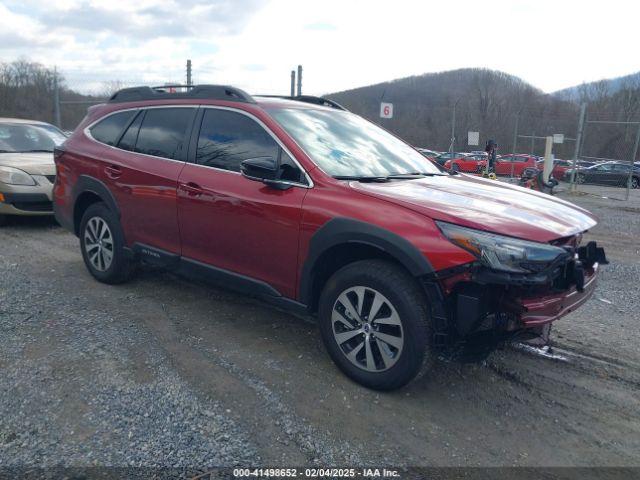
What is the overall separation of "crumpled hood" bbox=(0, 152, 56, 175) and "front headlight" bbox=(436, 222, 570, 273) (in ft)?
21.7

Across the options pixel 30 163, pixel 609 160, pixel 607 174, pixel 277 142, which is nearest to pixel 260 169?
pixel 277 142

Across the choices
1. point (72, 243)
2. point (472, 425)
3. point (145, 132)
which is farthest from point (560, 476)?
point (72, 243)

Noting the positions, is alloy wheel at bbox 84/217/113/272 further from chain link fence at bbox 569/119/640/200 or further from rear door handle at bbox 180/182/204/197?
chain link fence at bbox 569/119/640/200

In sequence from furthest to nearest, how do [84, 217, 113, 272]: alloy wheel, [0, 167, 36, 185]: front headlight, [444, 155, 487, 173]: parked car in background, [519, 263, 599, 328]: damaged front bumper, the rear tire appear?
[444, 155, 487, 173]: parked car in background < [0, 167, 36, 185]: front headlight < [84, 217, 113, 272]: alloy wheel < the rear tire < [519, 263, 599, 328]: damaged front bumper

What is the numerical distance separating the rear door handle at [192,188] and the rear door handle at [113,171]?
957mm

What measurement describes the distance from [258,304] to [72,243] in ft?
11.8

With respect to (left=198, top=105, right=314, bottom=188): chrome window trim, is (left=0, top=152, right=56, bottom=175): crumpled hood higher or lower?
lower

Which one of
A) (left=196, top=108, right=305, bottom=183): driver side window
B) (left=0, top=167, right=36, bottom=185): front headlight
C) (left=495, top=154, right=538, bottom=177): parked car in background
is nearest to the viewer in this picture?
(left=196, top=108, right=305, bottom=183): driver side window

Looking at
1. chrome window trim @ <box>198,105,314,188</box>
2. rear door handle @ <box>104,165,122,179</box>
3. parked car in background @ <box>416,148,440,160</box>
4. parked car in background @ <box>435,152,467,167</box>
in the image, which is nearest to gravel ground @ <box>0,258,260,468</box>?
rear door handle @ <box>104,165,122,179</box>

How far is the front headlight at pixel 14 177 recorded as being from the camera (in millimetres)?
7348

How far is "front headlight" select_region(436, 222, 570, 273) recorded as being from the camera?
274 centimetres

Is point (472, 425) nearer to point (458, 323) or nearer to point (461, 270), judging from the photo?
point (458, 323)

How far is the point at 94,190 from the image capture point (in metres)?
4.96

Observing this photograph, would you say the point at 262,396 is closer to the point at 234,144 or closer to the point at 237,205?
the point at 237,205
